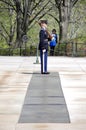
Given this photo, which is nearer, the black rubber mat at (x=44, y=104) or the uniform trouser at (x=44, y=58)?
the black rubber mat at (x=44, y=104)

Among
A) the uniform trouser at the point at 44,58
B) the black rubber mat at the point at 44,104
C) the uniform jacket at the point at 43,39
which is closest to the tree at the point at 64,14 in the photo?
the uniform trouser at the point at 44,58

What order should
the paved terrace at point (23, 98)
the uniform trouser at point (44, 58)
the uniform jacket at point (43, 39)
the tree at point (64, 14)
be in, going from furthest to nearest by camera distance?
the tree at point (64, 14), the uniform trouser at point (44, 58), the uniform jacket at point (43, 39), the paved terrace at point (23, 98)

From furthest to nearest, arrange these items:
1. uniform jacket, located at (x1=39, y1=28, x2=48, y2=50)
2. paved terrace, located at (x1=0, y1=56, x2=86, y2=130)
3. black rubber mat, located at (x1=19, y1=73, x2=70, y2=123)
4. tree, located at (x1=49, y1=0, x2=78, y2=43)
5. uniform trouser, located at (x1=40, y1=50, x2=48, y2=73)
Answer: tree, located at (x1=49, y1=0, x2=78, y2=43) → uniform trouser, located at (x1=40, y1=50, x2=48, y2=73) → uniform jacket, located at (x1=39, y1=28, x2=48, y2=50) → black rubber mat, located at (x1=19, y1=73, x2=70, y2=123) → paved terrace, located at (x1=0, y1=56, x2=86, y2=130)

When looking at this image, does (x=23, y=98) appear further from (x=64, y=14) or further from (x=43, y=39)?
(x=64, y=14)

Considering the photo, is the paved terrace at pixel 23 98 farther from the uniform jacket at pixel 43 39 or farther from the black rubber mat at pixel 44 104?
the uniform jacket at pixel 43 39

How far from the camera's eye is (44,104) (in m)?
11.4

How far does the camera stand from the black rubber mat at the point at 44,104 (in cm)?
962

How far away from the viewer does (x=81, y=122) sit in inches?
366

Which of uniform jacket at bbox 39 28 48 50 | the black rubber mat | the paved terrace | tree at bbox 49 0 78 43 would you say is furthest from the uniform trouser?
tree at bbox 49 0 78 43

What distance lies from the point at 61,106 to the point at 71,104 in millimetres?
386

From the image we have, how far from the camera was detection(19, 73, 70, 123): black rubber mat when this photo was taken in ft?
31.6

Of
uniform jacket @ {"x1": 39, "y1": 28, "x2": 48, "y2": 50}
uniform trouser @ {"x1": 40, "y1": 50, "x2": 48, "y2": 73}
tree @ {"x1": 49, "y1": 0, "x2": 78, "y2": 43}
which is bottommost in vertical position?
uniform trouser @ {"x1": 40, "y1": 50, "x2": 48, "y2": 73}

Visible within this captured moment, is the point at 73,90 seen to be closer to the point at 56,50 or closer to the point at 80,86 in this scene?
the point at 80,86

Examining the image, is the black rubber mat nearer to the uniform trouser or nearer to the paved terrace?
the paved terrace
